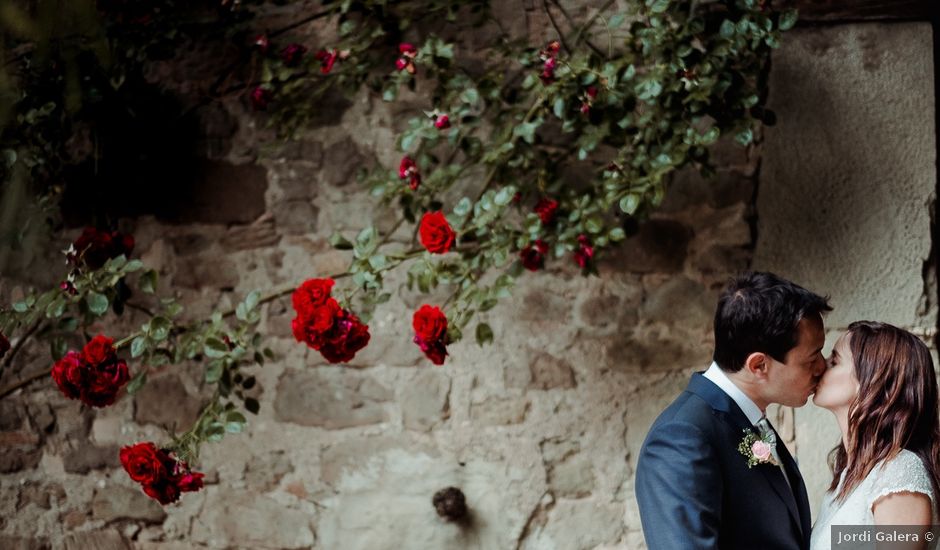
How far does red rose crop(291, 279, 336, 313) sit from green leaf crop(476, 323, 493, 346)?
0.44 m

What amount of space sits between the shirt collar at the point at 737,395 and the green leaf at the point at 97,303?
1.57 metres

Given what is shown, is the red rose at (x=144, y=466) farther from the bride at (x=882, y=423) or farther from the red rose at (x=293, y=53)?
the bride at (x=882, y=423)

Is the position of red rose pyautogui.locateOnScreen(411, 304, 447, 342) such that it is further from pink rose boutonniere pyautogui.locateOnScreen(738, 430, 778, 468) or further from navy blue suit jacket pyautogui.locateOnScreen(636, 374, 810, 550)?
pink rose boutonniere pyautogui.locateOnScreen(738, 430, 778, 468)

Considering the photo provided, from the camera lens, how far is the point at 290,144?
9.05 ft

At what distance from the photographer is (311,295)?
2.23 m

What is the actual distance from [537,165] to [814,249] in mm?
824

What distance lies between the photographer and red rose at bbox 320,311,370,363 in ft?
7.32

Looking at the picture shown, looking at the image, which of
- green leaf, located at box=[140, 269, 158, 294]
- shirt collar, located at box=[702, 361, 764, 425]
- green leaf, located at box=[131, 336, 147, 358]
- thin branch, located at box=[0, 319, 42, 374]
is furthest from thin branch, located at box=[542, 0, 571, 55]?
thin branch, located at box=[0, 319, 42, 374]

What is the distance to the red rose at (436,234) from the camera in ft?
7.43

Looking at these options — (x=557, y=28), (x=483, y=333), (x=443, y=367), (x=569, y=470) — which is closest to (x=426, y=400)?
(x=443, y=367)

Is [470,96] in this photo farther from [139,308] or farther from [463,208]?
[139,308]

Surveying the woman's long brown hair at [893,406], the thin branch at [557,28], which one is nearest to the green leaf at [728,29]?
the thin branch at [557,28]

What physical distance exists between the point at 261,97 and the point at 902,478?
1.96 m

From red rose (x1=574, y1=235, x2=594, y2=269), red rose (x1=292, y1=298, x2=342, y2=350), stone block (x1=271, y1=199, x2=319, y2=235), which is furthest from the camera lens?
stone block (x1=271, y1=199, x2=319, y2=235)
